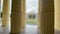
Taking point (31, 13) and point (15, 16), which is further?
point (31, 13)

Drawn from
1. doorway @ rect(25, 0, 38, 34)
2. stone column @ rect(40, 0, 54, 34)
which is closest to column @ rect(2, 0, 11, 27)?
doorway @ rect(25, 0, 38, 34)

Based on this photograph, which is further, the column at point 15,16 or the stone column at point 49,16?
the column at point 15,16

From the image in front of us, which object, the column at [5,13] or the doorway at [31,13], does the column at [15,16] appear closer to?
the column at [5,13]

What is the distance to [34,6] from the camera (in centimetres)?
3098

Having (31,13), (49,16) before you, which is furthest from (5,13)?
(49,16)

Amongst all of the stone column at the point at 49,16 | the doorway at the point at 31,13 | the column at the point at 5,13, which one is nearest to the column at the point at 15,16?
the stone column at the point at 49,16

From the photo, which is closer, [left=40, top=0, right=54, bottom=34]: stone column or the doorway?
[left=40, top=0, right=54, bottom=34]: stone column

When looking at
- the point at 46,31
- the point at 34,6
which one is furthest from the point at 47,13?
the point at 34,6

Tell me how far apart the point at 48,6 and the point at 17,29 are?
15.4 ft

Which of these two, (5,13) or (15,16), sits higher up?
(5,13)

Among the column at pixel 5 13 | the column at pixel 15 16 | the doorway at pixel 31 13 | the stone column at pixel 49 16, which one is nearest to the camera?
the stone column at pixel 49 16

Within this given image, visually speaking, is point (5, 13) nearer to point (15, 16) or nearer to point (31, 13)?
point (15, 16)

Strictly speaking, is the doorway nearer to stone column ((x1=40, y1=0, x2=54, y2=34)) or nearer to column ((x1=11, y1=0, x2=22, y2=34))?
column ((x1=11, y1=0, x2=22, y2=34))

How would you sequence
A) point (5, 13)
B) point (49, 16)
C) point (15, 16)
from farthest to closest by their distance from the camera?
point (5, 13), point (15, 16), point (49, 16)
